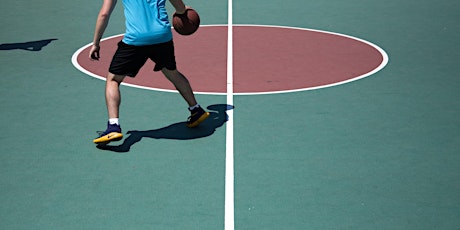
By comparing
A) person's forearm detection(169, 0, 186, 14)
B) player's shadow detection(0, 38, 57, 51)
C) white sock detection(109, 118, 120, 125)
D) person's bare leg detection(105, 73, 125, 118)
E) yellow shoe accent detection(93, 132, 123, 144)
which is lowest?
player's shadow detection(0, 38, 57, 51)

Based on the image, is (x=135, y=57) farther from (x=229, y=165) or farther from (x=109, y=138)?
(x=229, y=165)

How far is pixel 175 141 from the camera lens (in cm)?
925

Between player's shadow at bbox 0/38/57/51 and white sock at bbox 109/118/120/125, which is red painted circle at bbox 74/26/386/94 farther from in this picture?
white sock at bbox 109/118/120/125

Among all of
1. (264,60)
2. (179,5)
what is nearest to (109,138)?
(179,5)

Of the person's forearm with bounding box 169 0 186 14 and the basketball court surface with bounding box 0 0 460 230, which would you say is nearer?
the basketball court surface with bounding box 0 0 460 230

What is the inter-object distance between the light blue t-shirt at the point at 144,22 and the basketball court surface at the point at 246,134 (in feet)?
4.02

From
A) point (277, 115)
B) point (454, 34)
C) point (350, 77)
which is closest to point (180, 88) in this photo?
point (277, 115)

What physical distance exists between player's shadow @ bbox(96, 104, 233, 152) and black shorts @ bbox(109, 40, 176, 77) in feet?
2.60

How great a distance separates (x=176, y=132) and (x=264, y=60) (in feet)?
13.0

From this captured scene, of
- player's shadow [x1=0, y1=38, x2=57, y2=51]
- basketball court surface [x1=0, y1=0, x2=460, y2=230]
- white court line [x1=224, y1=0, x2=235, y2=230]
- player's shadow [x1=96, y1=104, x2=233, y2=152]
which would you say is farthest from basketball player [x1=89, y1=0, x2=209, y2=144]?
player's shadow [x1=0, y1=38, x2=57, y2=51]

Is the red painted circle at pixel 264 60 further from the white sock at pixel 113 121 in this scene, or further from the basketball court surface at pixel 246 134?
the white sock at pixel 113 121

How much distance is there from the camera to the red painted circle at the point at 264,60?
38.6 ft

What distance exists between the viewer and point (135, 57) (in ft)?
29.9

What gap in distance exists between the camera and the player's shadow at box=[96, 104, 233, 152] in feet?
29.9
